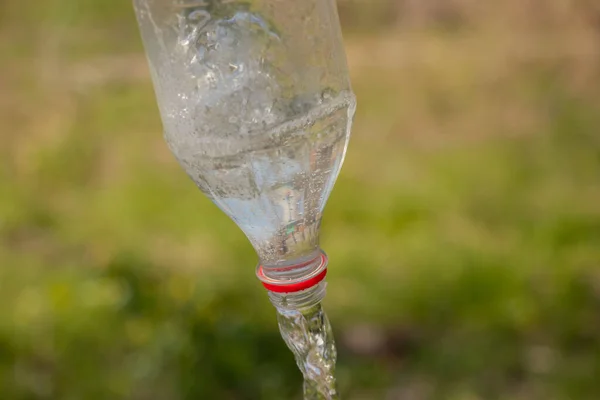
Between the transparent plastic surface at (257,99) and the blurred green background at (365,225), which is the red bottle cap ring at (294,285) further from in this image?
the blurred green background at (365,225)

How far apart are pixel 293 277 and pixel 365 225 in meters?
1.32

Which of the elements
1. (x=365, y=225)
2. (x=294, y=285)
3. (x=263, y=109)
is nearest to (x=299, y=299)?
(x=294, y=285)

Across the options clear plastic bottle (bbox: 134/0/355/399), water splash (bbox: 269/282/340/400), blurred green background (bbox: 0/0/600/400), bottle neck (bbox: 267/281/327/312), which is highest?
clear plastic bottle (bbox: 134/0/355/399)

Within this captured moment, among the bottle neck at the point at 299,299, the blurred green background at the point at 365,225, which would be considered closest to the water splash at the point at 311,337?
the bottle neck at the point at 299,299

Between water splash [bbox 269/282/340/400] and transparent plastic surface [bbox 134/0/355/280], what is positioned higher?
transparent plastic surface [bbox 134/0/355/280]

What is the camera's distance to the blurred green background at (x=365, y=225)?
63.1 inches

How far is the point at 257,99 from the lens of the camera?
21.9 inches

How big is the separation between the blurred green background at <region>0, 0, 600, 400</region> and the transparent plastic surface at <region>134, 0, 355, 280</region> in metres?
1.06

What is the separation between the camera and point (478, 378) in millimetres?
1592

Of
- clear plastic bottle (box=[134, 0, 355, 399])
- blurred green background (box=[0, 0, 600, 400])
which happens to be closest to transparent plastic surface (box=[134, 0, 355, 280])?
clear plastic bottle (box=[134, 0, 355, 399])

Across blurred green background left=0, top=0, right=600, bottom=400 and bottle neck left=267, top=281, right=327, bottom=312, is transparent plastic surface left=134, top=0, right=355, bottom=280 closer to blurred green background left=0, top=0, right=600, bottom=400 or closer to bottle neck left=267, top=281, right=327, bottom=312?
bottle neck left=267, top=281, right=327, bottom=312

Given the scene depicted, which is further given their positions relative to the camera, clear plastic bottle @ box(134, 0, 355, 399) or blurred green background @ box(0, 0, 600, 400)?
blurred green background @ box(0, 0, 600, 400)

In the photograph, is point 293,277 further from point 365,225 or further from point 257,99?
point 365,225

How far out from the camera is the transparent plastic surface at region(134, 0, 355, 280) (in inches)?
21.8
